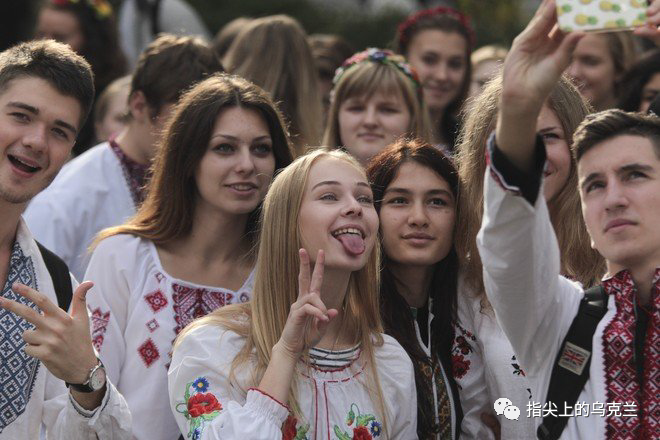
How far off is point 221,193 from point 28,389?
1.11 metres

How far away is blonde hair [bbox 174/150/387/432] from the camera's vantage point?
4.02 meters

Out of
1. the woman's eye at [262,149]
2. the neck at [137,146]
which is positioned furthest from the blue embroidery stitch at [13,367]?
the neck at [137,146]

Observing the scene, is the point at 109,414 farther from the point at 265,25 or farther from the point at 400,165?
the point at 265,25

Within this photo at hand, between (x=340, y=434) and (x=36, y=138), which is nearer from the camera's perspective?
(x=340, y=434)

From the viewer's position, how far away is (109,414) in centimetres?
391

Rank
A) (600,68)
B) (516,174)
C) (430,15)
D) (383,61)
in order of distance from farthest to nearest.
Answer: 1. (430,15)
2. (600,68)
3. (383,61)
4. (516,174)

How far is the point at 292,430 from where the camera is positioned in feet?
12.9

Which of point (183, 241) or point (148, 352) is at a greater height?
→ point (183, 241)

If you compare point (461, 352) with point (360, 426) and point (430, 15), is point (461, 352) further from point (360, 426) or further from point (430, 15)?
point (430, 15)

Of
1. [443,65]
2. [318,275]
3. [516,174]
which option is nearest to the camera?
[516,174]

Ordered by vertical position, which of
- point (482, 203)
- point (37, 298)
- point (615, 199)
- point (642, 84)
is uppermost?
point (642, 84)

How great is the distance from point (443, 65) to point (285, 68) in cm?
107

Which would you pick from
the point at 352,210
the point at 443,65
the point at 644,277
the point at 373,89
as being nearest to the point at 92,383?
the point at 352,210

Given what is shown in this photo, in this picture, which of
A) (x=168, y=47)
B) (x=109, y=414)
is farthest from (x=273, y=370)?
(x=168, y=47)
